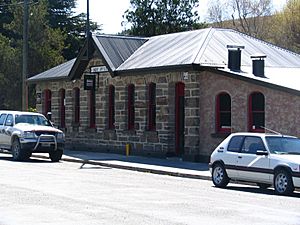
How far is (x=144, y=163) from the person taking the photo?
1071 inches

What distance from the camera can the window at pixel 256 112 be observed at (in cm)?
2517

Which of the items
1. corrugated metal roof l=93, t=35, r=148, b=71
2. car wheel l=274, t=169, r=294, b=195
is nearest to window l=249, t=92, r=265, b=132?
car wheel l=274, t=169, r=294, b=195

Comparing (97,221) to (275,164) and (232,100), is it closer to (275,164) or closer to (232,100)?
(275,164)

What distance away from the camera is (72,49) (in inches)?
2213

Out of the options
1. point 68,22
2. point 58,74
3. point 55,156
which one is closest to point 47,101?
point 58,74

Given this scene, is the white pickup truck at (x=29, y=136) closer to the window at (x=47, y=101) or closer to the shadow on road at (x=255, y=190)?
the window at (x=47, y=101)

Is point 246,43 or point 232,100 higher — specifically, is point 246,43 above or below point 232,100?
above

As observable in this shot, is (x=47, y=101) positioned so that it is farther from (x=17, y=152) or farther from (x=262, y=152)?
(x=262, y=152)

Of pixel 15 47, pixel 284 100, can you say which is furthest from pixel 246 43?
pixel 15 47

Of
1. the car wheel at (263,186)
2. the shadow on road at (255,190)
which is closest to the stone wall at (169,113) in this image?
the shadow on road at (255,190)

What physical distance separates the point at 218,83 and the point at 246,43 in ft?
15.2

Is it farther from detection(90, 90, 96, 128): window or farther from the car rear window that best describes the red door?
the car rear window

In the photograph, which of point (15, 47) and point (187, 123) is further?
point (15, 47)

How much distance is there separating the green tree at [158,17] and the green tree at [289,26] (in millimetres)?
7177
